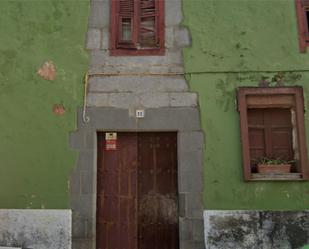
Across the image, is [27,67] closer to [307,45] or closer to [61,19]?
[61,19]

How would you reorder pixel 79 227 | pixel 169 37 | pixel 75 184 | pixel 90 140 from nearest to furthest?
pixel 79 227
pixel 75 184
pixel 90 140
pixel 169 37

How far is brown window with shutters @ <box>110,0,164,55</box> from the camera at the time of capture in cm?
614

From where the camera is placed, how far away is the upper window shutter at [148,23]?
20.4ft

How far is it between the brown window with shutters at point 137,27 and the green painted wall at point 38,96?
1.67ft

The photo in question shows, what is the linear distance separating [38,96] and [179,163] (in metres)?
2.46

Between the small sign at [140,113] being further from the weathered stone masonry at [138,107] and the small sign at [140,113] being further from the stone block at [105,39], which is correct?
the stone block at [105,39]

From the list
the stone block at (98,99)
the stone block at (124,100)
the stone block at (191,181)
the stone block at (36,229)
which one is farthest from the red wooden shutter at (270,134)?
the stone block at (36,229)

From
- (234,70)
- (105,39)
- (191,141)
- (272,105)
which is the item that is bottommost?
(191,141)

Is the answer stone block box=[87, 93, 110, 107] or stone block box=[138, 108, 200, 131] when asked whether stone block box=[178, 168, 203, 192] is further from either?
stone block box=[87, 93, 110, 107]

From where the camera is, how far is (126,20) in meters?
6.29

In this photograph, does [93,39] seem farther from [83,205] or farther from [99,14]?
[83,205]

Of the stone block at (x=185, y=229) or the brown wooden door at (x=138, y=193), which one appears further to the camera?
the brown wooden door at (x=138, y=193)

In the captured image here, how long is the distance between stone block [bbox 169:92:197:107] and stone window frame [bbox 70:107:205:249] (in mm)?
81

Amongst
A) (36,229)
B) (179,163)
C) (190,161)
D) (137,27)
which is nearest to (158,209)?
(179,163)
